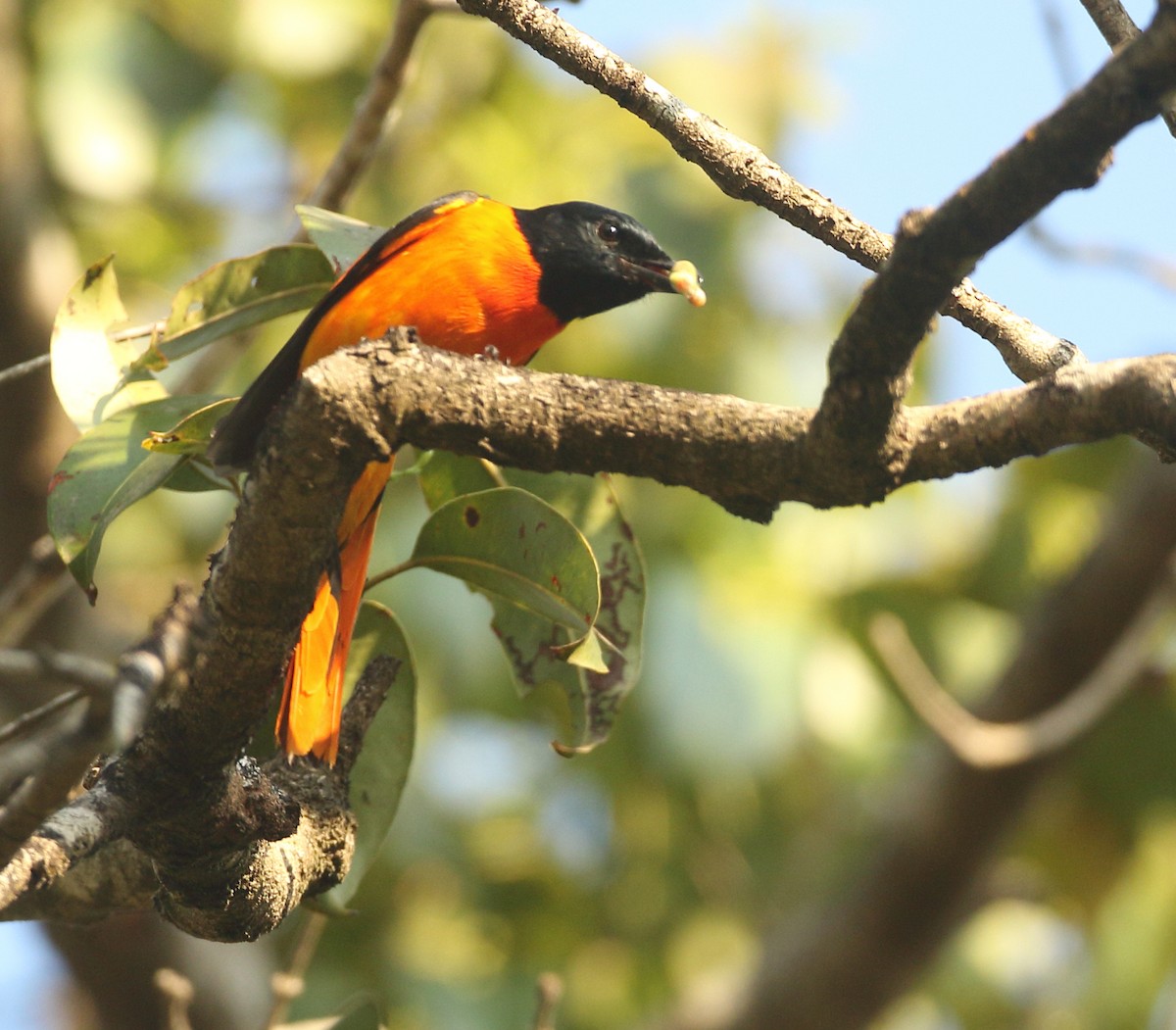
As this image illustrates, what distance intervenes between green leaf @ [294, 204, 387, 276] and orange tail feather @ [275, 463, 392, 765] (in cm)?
46

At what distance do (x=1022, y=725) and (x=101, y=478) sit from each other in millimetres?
3862

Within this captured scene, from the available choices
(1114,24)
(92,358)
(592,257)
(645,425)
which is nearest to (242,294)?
(92,358)

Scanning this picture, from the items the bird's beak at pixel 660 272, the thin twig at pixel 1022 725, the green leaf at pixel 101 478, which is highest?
the bird's beak at pixel 660 272

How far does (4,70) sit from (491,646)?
2.80 meters

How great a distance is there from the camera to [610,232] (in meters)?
3.73

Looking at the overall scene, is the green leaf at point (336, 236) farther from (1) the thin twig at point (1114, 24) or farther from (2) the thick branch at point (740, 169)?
(1) the thin twig at point (1114, 24)

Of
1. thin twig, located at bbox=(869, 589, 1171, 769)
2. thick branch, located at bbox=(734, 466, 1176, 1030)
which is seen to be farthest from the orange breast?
thick branch, located at bbox=(734, 466, 1176, 1030)

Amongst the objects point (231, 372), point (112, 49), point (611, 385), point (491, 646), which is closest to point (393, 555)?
point (491, 646)

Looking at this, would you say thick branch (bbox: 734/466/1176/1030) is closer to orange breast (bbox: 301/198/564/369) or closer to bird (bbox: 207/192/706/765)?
bird (bbox: 207/192/706/765)

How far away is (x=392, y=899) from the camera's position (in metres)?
6.14

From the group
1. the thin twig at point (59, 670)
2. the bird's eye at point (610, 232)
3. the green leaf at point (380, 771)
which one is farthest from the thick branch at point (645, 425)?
the bird's eye at point (610, 232)

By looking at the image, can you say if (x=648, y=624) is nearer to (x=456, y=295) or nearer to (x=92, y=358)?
(x=456, y=295)

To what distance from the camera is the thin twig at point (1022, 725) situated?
4.82 meters

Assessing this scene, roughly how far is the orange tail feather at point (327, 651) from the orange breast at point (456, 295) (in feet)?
1.19
